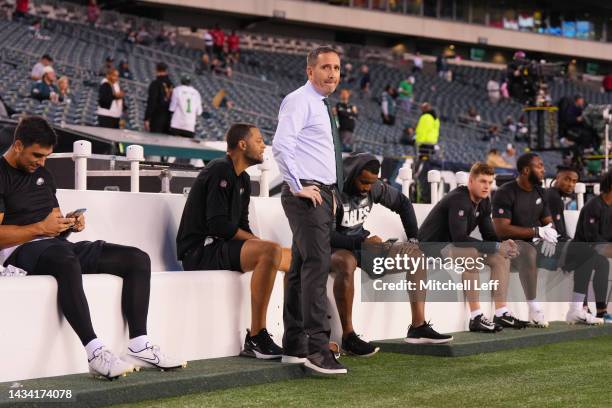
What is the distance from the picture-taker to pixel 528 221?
24.6 feet

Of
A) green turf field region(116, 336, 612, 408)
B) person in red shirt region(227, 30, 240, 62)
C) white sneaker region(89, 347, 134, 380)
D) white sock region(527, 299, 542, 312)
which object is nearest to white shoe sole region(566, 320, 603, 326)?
white sock region(527, 299, 542, 312)

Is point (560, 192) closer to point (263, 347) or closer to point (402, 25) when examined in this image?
point (263, 347)

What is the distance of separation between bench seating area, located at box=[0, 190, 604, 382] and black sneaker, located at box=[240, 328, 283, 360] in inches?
7.8

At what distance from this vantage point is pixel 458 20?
135 ft

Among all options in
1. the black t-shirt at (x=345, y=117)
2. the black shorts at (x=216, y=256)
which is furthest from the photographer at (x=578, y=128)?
the black shorts at (x=216, y=256)

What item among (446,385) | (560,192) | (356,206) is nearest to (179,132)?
(560,192)

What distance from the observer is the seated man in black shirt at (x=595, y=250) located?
780 cm

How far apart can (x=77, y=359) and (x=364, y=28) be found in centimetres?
3385

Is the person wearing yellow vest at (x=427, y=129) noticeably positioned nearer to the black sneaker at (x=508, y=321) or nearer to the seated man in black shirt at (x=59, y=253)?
the black sneaker at (x=508, y=321)

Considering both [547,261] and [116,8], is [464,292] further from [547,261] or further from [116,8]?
[116,8]

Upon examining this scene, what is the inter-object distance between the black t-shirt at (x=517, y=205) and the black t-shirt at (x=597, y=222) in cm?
58

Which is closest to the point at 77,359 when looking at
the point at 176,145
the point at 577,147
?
the point at 176,145

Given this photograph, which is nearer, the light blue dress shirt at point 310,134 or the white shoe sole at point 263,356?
the light blue dress shirt at point 310,134

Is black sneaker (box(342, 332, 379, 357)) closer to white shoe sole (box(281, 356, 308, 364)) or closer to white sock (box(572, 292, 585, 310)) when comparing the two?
white shoe sole (box(281, 356, 308, 364))
